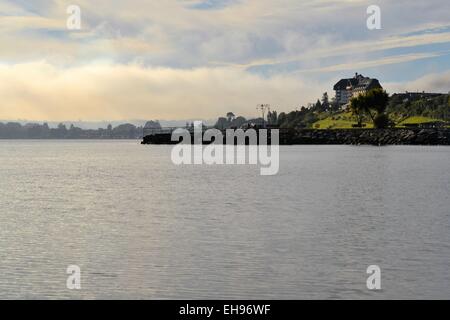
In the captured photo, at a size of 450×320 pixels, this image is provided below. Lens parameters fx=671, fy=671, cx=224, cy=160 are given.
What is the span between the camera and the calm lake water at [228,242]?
26.0 meters

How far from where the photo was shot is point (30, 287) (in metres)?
26.0

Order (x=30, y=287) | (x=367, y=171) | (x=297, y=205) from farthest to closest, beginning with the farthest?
(x=367, y=171), (x=297, y=205), (x=30, y=287)

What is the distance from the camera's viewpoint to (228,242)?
3544cm

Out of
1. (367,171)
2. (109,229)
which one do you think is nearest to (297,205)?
(109,229)

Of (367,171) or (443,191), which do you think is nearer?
(443,191)

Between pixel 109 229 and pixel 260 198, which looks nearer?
pixel 109 229

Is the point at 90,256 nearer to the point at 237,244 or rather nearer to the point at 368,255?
the point at 237,244

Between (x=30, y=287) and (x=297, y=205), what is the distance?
30.2 m

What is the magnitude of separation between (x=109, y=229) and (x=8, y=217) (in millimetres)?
10283

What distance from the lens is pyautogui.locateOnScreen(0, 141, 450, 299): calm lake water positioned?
26.0 m

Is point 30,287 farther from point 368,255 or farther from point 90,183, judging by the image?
point 90,183

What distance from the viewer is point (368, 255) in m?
31.9

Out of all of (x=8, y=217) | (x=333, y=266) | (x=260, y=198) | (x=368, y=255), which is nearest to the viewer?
(x=333, y=266)

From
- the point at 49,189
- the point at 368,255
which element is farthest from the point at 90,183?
the point at 368,255
